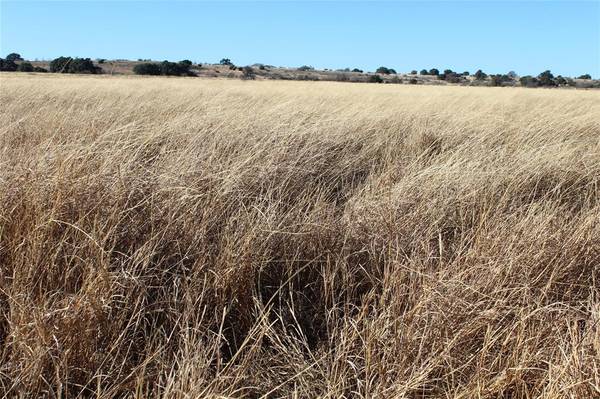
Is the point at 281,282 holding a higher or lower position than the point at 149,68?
lower

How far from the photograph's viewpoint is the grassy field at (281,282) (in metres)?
1.28

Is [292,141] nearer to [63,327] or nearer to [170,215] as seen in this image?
[170,215]

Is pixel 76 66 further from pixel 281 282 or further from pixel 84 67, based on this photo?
pixel 281 282

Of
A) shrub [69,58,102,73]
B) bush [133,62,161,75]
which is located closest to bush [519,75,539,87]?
bush [133,62,161,75]

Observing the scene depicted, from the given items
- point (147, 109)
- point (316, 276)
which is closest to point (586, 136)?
point (316, 276)

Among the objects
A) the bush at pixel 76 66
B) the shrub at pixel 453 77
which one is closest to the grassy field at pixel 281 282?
the bush at pixel 76 66

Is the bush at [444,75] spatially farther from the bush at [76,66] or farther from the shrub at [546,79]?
the bush at [76,66]

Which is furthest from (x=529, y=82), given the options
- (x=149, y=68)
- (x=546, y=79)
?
(x=149, y=68)

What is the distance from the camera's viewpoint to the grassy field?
4.20ft

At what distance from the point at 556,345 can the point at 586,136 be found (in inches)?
155

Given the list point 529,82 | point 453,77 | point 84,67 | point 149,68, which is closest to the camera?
point 84,67

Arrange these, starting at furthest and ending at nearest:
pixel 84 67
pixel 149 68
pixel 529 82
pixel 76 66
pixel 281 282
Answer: pixel 529 82, pixel 149 68, pixel 76 66, pixel 84 67, pixel 281 282

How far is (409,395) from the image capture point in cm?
125

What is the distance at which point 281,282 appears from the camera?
175 cm
